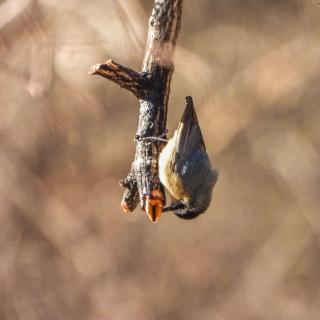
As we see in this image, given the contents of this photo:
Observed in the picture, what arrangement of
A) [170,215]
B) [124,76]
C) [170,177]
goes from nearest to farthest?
1. [124,76]
2. [170,177]
3. [170,215]

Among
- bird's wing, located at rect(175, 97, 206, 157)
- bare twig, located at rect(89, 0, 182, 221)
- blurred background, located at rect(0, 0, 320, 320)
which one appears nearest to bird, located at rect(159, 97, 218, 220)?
bird's wing, located at rect(175, 97, 206, 157)

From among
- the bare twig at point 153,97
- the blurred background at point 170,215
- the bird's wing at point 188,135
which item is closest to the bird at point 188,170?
the bird's wing at point 188,135

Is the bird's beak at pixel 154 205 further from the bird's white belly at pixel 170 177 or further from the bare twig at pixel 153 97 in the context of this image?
the bird's white belly at pixel 170 177

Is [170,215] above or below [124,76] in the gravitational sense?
above

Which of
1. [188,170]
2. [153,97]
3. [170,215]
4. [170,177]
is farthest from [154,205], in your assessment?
[170,215]

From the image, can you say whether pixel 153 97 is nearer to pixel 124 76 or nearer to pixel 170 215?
pixel 124 76

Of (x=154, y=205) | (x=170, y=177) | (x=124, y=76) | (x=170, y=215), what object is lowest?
(x=154, y=205)

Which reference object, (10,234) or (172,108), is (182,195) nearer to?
(172,108)
